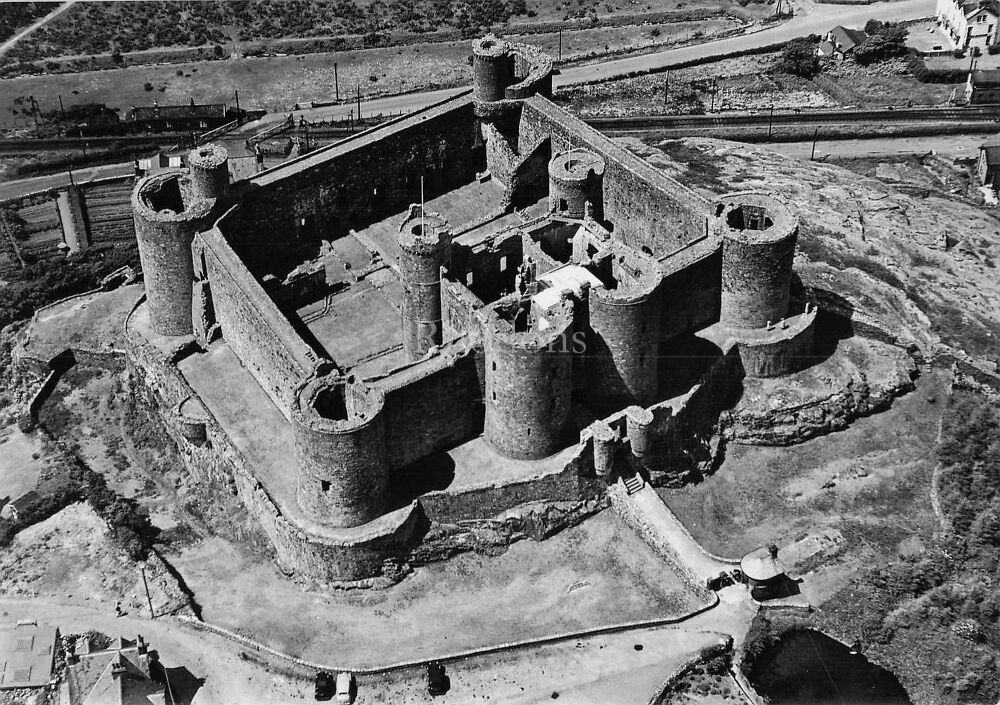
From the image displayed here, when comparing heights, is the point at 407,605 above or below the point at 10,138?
below

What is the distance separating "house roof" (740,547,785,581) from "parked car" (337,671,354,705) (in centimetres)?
2076

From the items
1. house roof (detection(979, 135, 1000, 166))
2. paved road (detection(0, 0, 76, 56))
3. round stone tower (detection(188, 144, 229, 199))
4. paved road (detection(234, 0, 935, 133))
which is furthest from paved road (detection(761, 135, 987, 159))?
paved road (detection(0, 0, 76, 56))

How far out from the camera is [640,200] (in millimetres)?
85062

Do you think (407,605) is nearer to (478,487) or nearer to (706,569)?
(478,487)

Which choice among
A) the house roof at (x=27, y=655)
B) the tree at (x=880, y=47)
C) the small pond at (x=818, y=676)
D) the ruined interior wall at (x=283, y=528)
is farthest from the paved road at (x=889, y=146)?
the house roof at (x=27, y=655)

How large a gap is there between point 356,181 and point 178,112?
37911 millimetres

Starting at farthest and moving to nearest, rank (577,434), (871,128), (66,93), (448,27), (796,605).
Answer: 1. (448,27)
2. (66,93)
3. (871,128)
4. (577,434)
5. (796,605)

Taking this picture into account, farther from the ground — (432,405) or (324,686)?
(432,405)

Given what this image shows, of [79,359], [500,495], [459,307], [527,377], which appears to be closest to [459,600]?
[500,495]

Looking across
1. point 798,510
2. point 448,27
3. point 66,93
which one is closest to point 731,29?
point 448,27

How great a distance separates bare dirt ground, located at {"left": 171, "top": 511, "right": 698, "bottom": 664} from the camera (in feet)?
221

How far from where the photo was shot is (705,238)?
260 feet

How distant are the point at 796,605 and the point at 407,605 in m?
20.1

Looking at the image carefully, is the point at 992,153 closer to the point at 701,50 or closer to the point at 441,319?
the point at 701,50
